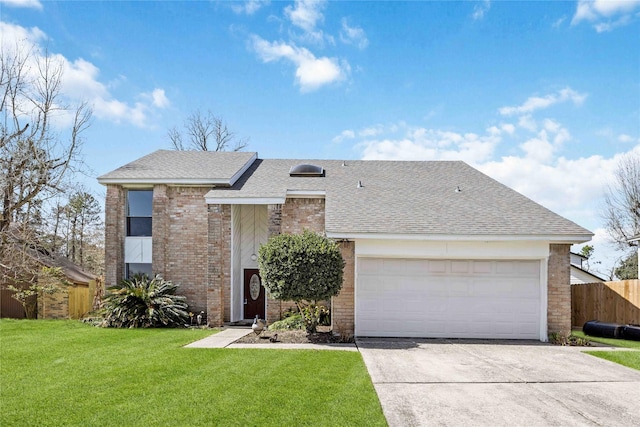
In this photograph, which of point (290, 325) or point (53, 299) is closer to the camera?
point (290, 325)

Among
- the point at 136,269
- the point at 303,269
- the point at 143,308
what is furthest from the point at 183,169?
the point at 303,269

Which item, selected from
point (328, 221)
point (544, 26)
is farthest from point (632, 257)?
point (328, 221)

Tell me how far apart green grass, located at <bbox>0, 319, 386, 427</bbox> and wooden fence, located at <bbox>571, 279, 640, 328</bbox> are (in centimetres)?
Answer: 1041

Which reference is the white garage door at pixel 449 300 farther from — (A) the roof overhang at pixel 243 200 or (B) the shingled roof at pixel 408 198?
(A) the roof overhang at pixel 243 200

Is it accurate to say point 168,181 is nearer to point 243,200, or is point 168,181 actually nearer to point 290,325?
point 243,200

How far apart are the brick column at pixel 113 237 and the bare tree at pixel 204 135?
48.8 ft

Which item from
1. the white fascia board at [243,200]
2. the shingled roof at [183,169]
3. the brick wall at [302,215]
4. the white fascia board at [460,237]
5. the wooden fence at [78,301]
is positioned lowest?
the wooden fence at [78,301]

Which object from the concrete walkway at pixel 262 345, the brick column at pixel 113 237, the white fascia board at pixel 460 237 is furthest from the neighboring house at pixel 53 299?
the white fascia board at pixel 460 237

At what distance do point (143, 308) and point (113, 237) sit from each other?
330cm

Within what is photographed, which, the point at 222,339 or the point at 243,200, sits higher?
the point at 243,200

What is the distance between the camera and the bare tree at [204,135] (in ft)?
98.6

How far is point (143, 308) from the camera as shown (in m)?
13.8

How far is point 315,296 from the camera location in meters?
10.9

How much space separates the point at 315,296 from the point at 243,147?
21216 millimetres
